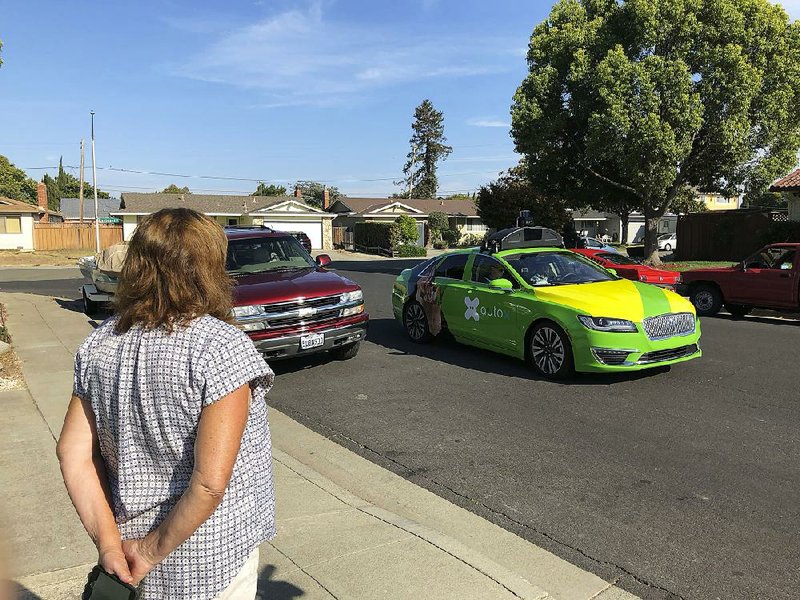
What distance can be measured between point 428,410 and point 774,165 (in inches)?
811

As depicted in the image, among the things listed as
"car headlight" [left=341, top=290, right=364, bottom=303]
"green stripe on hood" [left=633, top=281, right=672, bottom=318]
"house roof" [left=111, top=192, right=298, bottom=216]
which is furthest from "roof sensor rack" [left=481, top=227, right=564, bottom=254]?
"house roof" [left=111, top=192, right=298, bottom=216]

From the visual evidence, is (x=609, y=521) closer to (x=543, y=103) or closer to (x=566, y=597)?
(x=566, y=597)

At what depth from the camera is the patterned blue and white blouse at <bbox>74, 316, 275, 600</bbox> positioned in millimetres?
1857

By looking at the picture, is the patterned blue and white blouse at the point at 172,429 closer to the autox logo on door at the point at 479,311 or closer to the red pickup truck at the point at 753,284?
the autox logo on door at the point at 479,311

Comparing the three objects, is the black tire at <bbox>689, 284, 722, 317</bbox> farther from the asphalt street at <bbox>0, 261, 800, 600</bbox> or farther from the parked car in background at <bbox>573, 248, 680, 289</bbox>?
the asphalt street at <bbox>0, 261, 800, 600</bbox>

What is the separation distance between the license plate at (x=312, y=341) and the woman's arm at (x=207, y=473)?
6114mm

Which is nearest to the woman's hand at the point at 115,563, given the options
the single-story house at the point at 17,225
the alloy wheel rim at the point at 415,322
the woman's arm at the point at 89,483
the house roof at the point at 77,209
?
the woman's arm at the point at 89,483

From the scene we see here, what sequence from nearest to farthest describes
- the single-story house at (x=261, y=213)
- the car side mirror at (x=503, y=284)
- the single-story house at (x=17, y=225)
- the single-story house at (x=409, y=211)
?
1. the car side mirror at (x=503, y=284)
2. the single-story house at (x=17, y=225)
3. the single-story house at (x=261, y=213)
4. the single-story house at (x=409, y=211)

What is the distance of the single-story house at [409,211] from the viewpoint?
57625 mm

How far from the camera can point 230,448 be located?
1.83 meters

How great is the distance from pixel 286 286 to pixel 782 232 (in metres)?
21.9

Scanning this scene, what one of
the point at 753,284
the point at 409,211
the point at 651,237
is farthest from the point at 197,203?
the point at 753,284

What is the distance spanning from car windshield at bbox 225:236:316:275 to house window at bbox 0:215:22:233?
42.6 m

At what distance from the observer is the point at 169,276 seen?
1938mm
